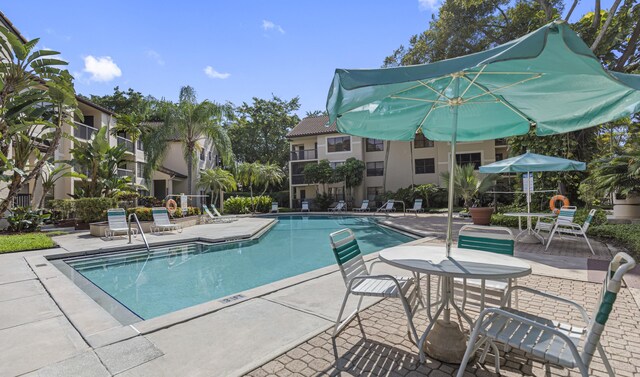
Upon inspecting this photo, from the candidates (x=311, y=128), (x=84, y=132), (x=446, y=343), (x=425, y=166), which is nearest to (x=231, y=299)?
(x=446, y=343)

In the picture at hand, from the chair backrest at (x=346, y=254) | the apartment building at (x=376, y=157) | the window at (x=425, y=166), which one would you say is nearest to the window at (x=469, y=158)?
the apartment building at (x=376, y=157)

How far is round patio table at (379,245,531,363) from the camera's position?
7.93ft

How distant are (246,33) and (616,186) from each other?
1426 centimetres

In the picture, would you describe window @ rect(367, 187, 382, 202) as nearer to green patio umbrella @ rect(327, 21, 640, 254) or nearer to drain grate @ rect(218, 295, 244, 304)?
green patio umbrella @ rect(327, 21, 640, 254)

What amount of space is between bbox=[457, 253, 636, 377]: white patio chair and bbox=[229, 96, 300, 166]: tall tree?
36512 millimetres

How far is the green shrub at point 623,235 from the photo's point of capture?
6340 millimetres

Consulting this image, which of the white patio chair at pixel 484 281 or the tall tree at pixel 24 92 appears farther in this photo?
the tall tree at pixel 24 92

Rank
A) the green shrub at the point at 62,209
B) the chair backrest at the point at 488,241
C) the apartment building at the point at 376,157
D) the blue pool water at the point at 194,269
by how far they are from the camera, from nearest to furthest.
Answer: the chair backrest at the point at 488,241 → the blue pool water at the point at 194,269 → the green shrub at the point at 62,209 → the apartment building at the point at 376,157

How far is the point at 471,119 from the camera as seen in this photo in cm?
396

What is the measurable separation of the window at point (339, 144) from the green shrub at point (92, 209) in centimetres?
1991

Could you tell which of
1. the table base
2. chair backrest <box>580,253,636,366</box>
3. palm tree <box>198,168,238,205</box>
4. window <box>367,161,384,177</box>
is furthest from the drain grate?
window <box>367,161,384,177</box>

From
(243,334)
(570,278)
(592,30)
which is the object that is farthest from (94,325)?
(592,30)

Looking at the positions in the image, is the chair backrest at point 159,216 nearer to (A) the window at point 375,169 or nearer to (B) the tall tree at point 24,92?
(B) the tall tree at point 24,92

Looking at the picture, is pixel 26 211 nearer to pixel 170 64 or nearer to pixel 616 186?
pixel 170 64
